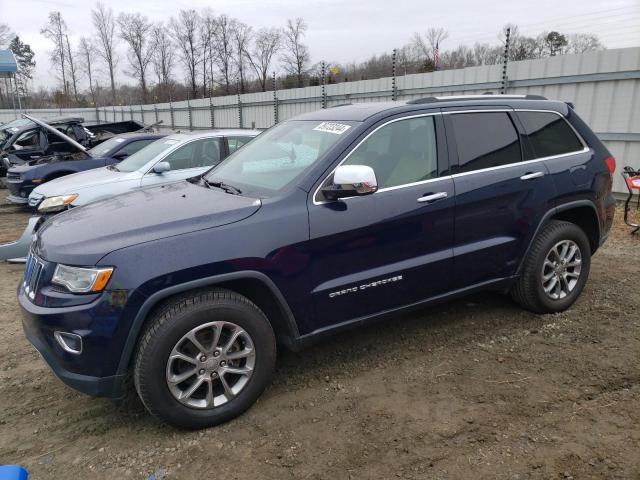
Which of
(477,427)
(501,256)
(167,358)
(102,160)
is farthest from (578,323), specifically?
(102,160)

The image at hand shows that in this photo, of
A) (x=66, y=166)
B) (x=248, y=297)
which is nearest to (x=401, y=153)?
(x=248, y=297)

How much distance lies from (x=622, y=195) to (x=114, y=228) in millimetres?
8197

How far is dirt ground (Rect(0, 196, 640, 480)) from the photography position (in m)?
2.55

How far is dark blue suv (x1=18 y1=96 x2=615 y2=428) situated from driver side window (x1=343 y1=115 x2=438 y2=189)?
0.01 m

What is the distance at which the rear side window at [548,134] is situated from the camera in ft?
13.2

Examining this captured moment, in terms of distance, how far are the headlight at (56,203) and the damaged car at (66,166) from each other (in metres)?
2.74

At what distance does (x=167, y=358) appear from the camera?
2.65 meters

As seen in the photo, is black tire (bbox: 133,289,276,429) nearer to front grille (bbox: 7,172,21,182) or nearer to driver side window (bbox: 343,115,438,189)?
driver side window (bbox: 343,115,438,189)

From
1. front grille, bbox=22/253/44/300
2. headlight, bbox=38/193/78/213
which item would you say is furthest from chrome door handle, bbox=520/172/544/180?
headlight, bbox=38/193/78/213

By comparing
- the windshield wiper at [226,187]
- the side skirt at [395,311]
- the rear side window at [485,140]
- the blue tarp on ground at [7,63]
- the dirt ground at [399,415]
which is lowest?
the dirt ground at [399,415]

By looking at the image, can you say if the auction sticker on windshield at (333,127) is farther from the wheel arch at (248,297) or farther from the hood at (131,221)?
the wheel arch at (248,297)

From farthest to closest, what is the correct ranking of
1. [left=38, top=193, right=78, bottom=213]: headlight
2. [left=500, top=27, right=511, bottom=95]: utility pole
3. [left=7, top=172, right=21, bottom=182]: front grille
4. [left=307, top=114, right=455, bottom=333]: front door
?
[left=7, top=172, right=21, bottom=182]: front grille
[left=500, top=27, right=511, bottom=95]: utility pole
[left=38, top=193, right=78, bottom=213]: headlight
[left=307, top=114, right=455, bottom=333]: front door

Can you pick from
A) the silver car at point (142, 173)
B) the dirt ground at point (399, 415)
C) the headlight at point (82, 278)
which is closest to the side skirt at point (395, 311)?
the dirt ground at point (399, 415)

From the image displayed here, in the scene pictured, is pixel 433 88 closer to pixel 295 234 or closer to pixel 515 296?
pixel 515 296
